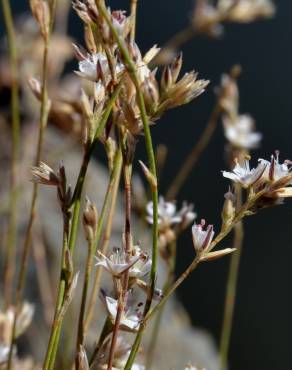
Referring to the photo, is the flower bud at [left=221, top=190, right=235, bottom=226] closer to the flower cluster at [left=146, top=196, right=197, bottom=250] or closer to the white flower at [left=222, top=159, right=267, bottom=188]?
the white flower at [left=222, top=159, right=267, bottom=188]

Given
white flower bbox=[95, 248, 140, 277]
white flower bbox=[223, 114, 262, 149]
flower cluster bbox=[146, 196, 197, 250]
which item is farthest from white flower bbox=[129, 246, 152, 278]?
white flower bbox=[223, 114, 262, 149]

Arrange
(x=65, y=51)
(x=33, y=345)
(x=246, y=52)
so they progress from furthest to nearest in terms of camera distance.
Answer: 1. (x=246, y=52)
2. (x=65, y=51)
3. (x=33, y=345)

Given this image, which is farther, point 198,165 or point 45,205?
point 198,165

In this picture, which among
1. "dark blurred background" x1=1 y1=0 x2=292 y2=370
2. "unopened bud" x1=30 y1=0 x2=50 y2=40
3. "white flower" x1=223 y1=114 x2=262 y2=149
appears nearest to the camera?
"unopened bud" x1=30 y1=0 x2=50 y2=40

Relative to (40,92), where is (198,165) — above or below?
above

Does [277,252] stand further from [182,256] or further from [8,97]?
[8,97]

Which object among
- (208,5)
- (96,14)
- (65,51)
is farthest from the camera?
(65,51)

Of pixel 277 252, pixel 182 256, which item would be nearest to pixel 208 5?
pixel 182 256
